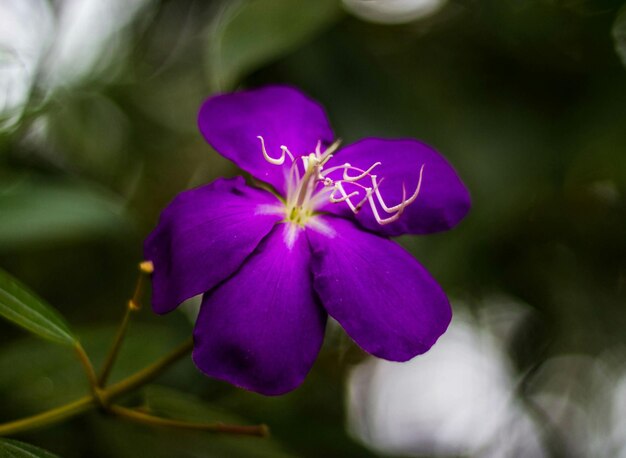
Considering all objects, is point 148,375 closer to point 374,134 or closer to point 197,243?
point 197,243

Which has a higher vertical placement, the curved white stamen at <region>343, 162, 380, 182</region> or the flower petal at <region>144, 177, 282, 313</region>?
the flower petal at <region>144, 177, 282, 313</region>

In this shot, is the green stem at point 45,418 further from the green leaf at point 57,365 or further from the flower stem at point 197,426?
the green leaf at point 57,365

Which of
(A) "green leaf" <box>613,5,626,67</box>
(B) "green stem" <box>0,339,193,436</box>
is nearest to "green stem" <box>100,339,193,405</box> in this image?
(B) "green stem" <box>0,339,193,436</box>

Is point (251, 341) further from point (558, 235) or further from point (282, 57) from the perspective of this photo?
point (558, 235)

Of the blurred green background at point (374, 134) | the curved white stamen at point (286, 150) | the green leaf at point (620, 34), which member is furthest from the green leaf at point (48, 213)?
the green leaf at point (620, 34)

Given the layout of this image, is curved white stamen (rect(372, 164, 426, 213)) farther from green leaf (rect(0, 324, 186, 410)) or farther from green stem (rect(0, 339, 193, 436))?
green leaf (rect(0, 324, 186, 410))

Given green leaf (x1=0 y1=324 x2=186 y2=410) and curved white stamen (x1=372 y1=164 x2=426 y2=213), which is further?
green leaf (x1=0 y1=324 x2=186 y2=410)

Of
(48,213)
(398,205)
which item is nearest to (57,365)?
(48,213)
